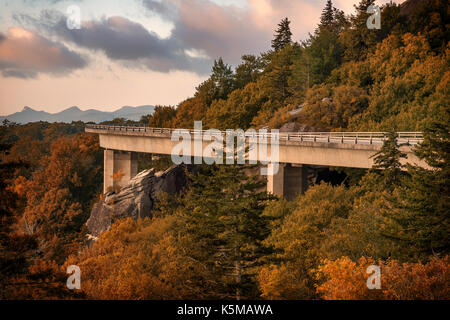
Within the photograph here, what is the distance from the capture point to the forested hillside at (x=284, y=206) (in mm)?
19219

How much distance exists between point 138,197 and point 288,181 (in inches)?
787

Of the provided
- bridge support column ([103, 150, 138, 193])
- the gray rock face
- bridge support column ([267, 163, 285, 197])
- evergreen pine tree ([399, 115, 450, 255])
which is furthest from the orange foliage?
bridge support column ([103, 150, 138, 193])

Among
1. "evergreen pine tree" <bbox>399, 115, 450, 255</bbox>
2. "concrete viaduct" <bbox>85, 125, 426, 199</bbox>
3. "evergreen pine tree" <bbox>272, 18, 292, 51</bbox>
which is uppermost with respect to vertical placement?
"evergreen pine tree" <bbox>272, 18, 292, 51</bbox>

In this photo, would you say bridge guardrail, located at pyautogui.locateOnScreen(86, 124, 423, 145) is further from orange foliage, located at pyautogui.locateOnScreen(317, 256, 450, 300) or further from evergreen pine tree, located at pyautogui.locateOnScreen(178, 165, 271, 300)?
evergreen pine tree, located at pyautogui.locateOnScreen(178, 165, 271, 300)

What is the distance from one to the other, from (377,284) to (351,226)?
12.8m

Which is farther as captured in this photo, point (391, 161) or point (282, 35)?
point (282, 35)

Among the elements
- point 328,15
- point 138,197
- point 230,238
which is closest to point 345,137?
point 230,238

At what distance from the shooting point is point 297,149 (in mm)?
40469

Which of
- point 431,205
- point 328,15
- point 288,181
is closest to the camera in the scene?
point 431,205

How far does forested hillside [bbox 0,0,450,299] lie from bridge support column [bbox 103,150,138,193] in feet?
28.3

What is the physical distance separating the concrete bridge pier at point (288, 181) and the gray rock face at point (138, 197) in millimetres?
16113

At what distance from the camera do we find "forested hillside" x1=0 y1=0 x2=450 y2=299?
A: 19219 millimetres

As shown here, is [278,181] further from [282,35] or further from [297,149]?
[282,35]

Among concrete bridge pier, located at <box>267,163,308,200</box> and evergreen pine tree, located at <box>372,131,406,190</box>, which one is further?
concrete bridge pier, located at <box>267,163,308,200</box>
